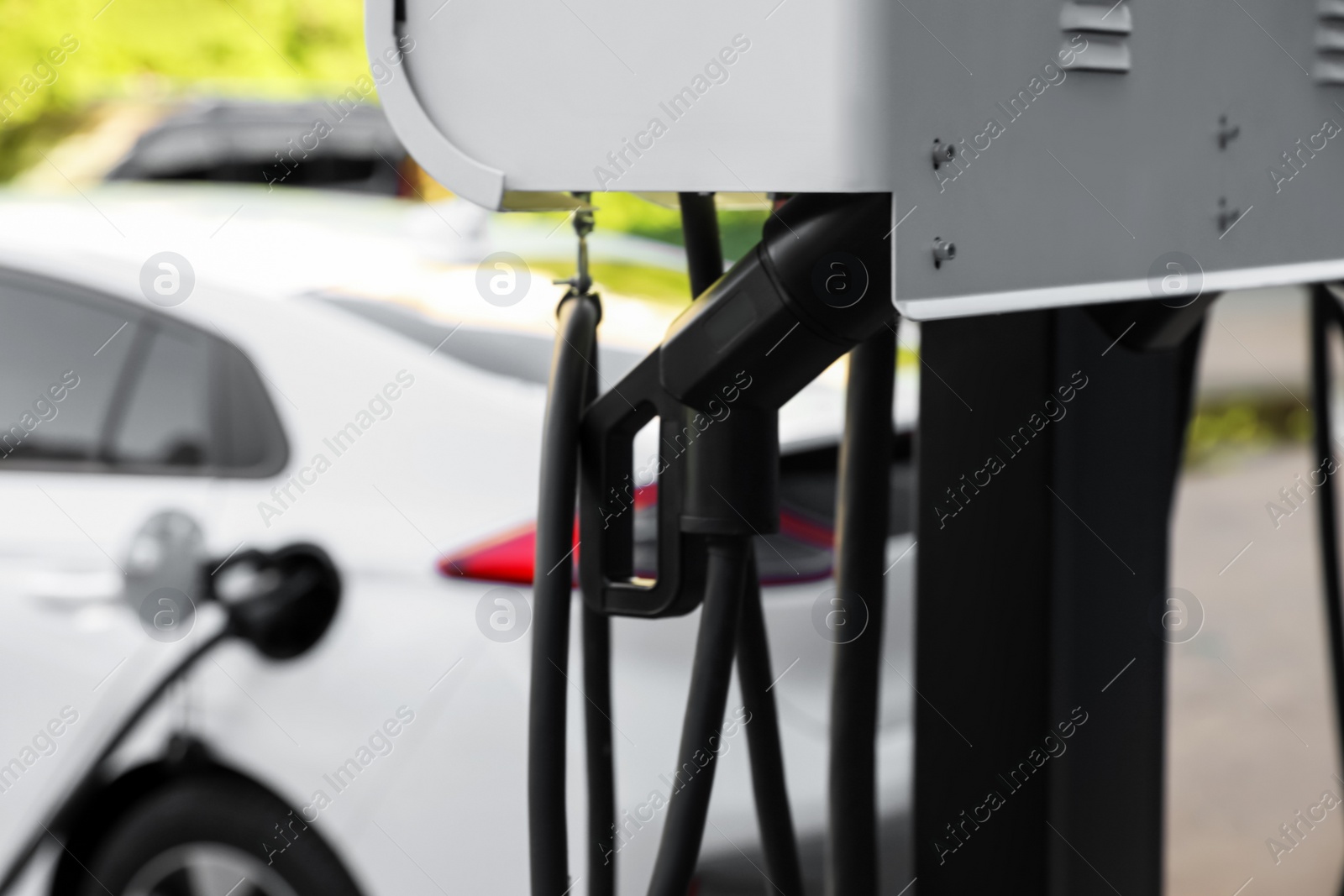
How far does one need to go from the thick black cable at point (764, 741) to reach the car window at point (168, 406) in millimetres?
1531

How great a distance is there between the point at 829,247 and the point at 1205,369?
10880 millimetres

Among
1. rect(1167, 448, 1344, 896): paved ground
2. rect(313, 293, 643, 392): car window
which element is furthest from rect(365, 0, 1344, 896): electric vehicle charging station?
rect(1167, 448, 1344, 896): paved ground

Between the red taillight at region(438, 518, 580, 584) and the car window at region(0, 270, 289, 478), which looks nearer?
the red taillight at region(438, 518, 580, 584)

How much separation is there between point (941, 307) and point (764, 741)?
530 mm

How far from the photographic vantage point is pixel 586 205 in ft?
3.66

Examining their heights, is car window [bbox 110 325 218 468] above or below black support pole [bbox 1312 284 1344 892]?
above

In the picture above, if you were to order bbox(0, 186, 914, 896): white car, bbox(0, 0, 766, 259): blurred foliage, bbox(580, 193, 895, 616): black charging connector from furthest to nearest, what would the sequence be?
bbox(0, 0, 766, 259): blurred foliage < bbox(0, 186, 914, 896): white car < bbox(580, 193, 895, 616): black charging connector

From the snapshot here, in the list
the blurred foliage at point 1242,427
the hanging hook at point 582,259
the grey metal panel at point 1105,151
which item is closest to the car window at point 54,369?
the hanging hook at point 582,259

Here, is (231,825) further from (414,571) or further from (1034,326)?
(1034,326)

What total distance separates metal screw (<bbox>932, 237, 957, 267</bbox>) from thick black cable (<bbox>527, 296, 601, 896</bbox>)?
359mm

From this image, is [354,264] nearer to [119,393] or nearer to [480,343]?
[480,343]

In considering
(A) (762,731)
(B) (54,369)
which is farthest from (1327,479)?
(B) (54,369)

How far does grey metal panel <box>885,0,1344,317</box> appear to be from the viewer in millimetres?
805

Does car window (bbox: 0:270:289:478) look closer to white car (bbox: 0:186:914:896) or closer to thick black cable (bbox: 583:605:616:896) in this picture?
white car (bbox: 0:186:914:896)
